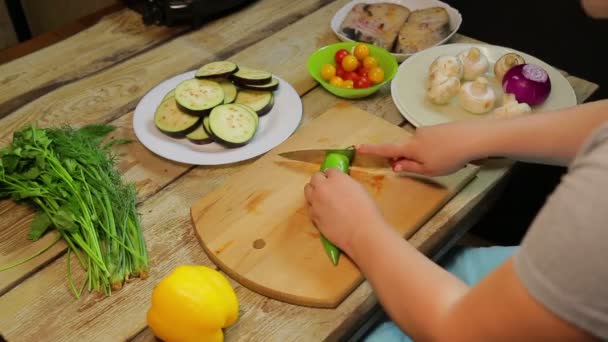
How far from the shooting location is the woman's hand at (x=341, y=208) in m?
0.93

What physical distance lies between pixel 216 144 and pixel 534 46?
4.17 feet

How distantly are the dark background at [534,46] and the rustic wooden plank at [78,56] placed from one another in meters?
1.09

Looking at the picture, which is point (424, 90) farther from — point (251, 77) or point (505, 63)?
point (251, 77)

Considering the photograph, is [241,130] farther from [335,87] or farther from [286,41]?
[286,41]

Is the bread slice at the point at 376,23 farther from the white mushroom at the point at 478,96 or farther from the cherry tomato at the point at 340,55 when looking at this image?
the white mushroom at the point at 478,96

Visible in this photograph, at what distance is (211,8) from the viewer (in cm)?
158

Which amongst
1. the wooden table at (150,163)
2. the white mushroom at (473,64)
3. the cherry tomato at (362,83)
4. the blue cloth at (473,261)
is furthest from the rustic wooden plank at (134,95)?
the blue cloth at (473,261)

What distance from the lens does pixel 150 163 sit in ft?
3.86

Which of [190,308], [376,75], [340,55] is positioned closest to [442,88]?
[376,75]

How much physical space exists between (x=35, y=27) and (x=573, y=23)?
98.8 inches

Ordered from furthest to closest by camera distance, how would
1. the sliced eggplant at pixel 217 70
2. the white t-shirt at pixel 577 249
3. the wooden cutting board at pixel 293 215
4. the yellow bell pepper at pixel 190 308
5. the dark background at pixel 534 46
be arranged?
1. the dark background at pixel 534 46
2. the sliced eggplant at pixel 217 70
3. the wooden cutting board at pixel 293 215
4. the yellow bell pepper at pixel 190 308
5. the white t-shirt at pixel 577 249

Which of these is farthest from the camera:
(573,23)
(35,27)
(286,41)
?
(35,27)

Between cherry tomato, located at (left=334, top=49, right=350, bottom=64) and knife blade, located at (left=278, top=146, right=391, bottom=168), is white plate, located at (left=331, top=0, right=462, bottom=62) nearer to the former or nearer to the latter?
cherry tomato, located at (left=334, top=49, right=350, bottom=64)

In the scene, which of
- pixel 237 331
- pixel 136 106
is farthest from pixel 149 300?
pixel 136 106
